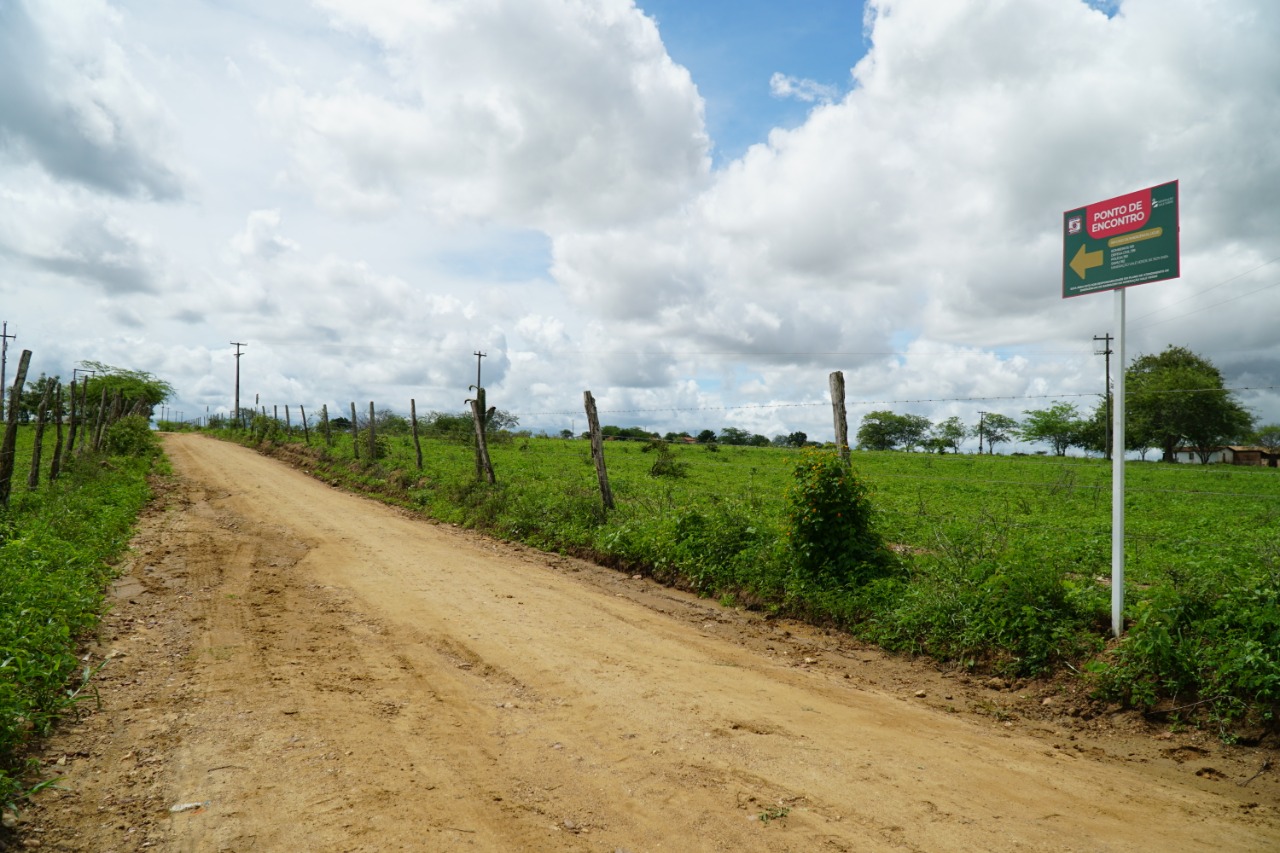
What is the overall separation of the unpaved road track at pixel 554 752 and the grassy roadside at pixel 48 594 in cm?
26

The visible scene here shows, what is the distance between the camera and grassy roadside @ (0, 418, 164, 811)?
450 cm

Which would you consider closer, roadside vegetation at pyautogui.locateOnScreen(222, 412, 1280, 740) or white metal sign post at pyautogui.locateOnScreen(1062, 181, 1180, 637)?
roadside vegetation at pyautogui.locateOnScreen(222, 412, 1280, 740)

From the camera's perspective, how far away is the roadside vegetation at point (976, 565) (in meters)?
5.46

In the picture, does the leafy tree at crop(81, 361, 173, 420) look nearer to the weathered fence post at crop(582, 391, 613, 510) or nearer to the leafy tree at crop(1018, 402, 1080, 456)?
the weathered fence post at crop(582, 391, 613, 510)

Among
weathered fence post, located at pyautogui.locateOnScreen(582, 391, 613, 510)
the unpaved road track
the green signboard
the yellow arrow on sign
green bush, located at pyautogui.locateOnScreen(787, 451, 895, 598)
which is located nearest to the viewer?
the unpaved road track

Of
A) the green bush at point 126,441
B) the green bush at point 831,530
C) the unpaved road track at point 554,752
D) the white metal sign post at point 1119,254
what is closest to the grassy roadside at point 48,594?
the unpaved road track at point 554,752

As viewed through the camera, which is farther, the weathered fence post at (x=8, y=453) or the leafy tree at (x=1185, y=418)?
the leafy tree at (x=1185, y=418)

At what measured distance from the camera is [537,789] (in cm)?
404

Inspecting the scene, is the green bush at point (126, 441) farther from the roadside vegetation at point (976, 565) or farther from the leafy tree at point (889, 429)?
the leafy tree at point (889, 429)

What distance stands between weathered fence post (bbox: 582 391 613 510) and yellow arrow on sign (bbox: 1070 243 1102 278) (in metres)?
8.37

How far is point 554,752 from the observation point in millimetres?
4520

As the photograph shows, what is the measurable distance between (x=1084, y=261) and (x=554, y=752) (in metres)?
6.59

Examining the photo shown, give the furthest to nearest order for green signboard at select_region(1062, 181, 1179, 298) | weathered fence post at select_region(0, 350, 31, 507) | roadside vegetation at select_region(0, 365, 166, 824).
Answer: weathered fence post at select_region(0, 350, 31, 507), green signboard at select_region(1062, 181, 1179, 298), roadside vegetation at select_region(0, 365, 166, 824)

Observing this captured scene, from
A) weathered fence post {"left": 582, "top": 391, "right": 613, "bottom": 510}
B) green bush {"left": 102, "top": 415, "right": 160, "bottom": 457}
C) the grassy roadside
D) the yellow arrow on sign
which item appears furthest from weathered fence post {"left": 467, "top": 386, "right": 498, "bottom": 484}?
green bush {"left": 102, "top": 415, "right": 160, "bottom": 457}
